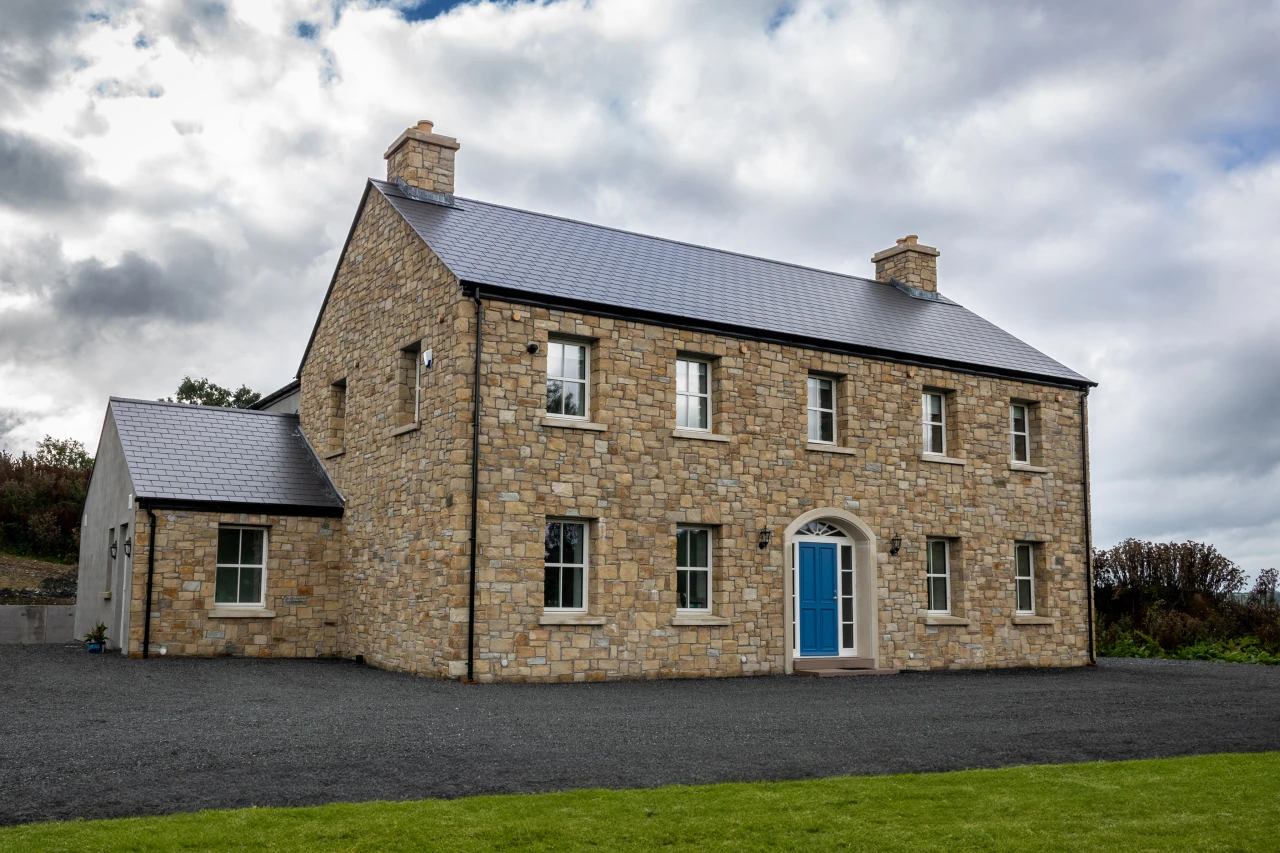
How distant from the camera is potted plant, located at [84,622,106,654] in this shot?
18.2 meters

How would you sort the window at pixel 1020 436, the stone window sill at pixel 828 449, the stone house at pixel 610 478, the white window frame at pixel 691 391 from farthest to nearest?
1. the window at pixel 1020 436
2. the stone window sill at pixel 828 449
3. the white window frame at pixel 691 391
4. the stone house at pixel 610 478

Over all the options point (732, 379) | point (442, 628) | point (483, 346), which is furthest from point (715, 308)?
point (442, 628)

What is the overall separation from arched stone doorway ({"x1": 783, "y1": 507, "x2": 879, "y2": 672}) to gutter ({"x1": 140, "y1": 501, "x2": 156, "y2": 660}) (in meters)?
9.97

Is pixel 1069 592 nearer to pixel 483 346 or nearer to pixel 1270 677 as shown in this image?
pixel 1270 677

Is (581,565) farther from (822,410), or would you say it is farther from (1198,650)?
(1198,650)

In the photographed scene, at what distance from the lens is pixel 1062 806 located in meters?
7.06

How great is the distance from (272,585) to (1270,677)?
53.5 ft

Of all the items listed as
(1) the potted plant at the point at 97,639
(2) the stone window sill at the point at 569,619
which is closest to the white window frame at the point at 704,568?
(2) the stone window sill at the point at 569,619

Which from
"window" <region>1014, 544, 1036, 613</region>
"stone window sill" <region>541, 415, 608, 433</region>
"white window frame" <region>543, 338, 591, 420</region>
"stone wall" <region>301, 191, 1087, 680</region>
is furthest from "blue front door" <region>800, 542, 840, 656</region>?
"window" <region>1014, 544, 1036, 613</region>

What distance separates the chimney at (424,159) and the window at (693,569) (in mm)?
7777

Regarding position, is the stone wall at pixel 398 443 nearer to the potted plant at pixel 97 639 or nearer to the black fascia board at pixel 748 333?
the black fascia board at pixel 748 333

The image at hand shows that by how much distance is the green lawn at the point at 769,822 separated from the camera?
19.3 feet

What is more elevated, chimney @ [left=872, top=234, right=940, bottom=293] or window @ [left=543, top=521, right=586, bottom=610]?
chimney @ [left=872, top=234, right=940, bottom=293]

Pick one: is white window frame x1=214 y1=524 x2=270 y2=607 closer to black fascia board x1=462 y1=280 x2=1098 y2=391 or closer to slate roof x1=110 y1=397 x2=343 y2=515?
slate roof x1=110 y1=397 x2=343 y2=515
